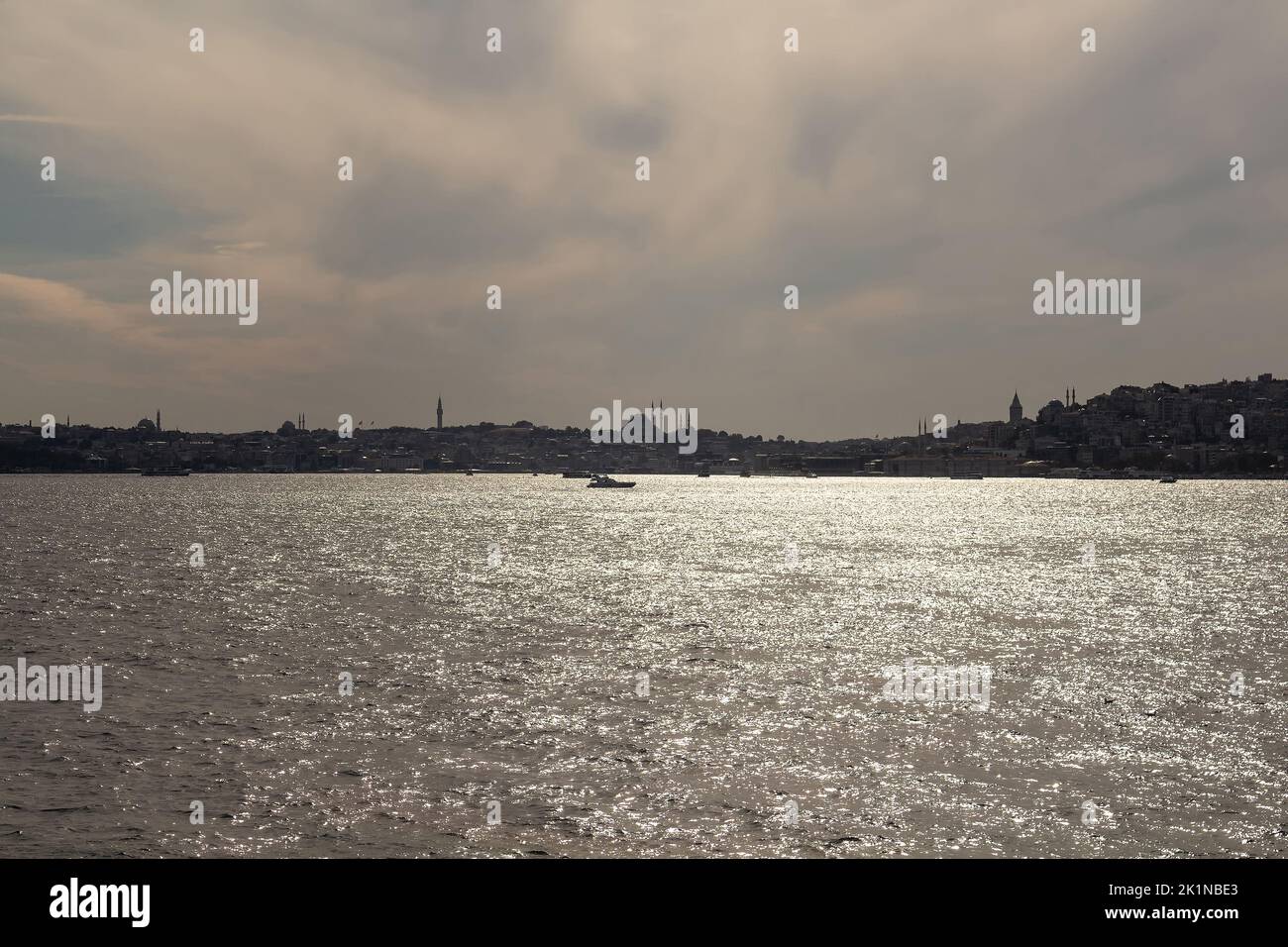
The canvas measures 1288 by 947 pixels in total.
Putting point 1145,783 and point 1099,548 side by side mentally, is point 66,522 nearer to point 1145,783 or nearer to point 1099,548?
point 1099,548

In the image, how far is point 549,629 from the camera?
2061 inches

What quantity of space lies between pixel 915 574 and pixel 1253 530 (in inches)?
3050

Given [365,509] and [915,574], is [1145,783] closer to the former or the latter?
[915,574]

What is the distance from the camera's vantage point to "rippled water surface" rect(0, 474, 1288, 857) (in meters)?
21.5

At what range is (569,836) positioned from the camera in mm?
20969

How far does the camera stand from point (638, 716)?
32250 mm


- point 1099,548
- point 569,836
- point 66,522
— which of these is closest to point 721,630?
point 569,836

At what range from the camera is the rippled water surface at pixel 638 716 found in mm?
21531

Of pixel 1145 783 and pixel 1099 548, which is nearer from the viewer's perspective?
pixel 1145 783
